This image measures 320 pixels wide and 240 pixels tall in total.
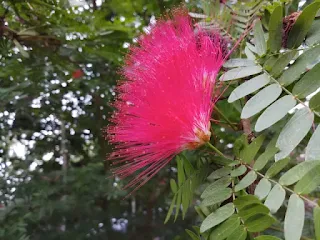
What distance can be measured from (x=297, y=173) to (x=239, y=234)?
120 millimetres

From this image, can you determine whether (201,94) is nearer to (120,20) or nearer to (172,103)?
(172,103)

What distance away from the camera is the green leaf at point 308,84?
627 millimetres

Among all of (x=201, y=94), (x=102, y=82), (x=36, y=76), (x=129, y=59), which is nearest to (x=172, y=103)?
(x=201, y=94)

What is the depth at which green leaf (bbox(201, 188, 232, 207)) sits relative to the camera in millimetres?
672

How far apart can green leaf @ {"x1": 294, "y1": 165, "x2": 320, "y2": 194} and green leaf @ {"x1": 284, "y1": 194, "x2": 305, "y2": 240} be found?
0.04 ft

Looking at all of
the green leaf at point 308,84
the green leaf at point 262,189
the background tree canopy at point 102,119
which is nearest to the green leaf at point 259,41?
the background tree canopy at point 102,119

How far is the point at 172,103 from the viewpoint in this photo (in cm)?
68

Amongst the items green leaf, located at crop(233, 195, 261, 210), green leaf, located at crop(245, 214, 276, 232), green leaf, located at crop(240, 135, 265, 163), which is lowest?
green leaf, located at crop(245, 214, 276, 232)

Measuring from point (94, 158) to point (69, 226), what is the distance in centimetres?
25

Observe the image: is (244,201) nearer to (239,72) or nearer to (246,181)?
(246,181)

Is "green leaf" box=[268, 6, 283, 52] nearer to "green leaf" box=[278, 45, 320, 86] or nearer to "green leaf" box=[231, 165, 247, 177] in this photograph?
"green leaf" box=[278, 45, 320, 86]

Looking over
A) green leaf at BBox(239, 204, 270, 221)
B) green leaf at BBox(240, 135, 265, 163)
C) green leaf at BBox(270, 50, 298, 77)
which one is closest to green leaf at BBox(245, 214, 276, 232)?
green leaf at BBox(239, 204, 270, 221)

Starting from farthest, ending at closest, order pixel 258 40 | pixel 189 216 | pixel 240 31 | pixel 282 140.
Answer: pixel 189 216 → pixel 240 31 → pixel 258 40 → pixel 282 140

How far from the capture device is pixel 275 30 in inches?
27.7
